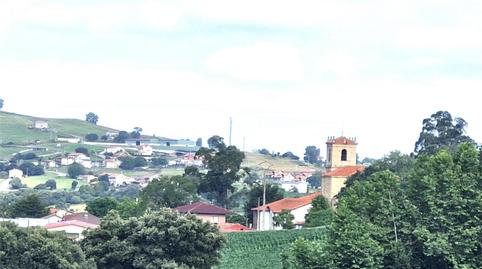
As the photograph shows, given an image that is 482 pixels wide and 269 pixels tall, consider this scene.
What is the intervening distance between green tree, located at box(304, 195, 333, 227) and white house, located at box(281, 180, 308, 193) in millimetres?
77621

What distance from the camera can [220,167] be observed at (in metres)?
108

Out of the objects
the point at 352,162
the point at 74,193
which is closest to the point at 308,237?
the point at 352,162

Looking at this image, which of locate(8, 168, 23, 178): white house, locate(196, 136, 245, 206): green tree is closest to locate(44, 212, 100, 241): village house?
locate(196, 136, 245, 206): green tree

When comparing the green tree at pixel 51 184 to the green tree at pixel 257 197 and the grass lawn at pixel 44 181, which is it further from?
the green tree at pixel 257 197

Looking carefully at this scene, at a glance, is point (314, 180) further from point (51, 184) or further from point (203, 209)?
point (203, 209)

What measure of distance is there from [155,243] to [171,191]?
45339mm

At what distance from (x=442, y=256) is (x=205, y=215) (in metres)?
45.9

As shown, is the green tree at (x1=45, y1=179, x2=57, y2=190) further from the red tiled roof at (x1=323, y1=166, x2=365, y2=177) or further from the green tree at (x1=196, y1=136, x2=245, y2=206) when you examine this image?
the red tiled roof at (x1=323, y1=166, x2=365, y2=177)

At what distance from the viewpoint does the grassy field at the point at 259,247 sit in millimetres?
67062

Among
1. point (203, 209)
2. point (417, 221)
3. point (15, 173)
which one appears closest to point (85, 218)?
point (203, 209)

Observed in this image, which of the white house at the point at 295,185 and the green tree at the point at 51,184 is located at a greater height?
the white house at the point at 295,185

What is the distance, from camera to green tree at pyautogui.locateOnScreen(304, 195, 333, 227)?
3226 inches

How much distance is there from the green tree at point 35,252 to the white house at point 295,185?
365 feet

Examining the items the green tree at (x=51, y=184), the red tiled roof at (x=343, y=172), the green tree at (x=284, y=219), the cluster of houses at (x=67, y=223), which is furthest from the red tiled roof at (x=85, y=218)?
the green tree at (x=51, y=184)
